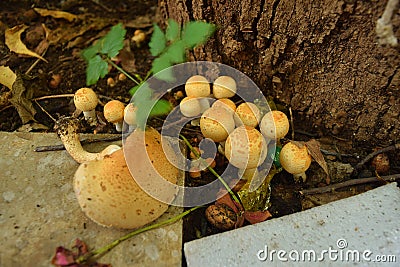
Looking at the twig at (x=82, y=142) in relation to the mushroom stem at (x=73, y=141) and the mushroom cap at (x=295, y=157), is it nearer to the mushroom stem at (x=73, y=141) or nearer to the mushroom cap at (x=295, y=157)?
the mushroom stem at (x=73, y=141)

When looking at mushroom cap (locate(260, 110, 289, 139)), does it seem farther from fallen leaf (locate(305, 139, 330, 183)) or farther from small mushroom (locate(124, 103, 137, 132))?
small mushroom (locate(124, 103, 137, 132))

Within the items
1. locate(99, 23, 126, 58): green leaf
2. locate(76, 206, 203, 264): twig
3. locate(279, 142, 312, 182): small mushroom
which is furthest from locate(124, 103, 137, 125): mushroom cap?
locate(279, 142, 312, 182): small mushroom

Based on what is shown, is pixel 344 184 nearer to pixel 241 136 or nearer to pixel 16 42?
pixel 241 136

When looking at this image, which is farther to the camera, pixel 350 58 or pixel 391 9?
pixel 350 58

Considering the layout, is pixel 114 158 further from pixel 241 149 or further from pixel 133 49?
pixel 133 49

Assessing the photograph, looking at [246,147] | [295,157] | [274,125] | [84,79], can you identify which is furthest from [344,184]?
[84,79]

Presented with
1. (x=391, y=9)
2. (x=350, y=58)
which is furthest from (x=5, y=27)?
(x=391, y=9)
